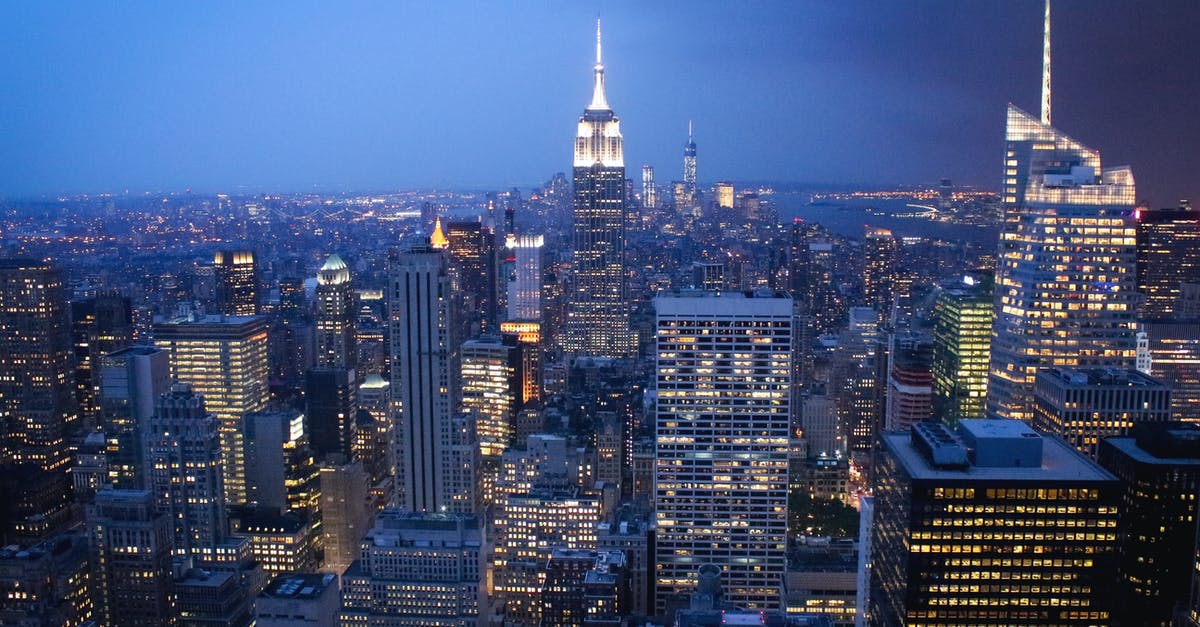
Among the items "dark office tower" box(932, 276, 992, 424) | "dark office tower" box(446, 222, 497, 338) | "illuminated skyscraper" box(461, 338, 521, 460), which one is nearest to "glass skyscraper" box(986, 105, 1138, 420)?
"dark office tower" box(932, 276, 992, 424)

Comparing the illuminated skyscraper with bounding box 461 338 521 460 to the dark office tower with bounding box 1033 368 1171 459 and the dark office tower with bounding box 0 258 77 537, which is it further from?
the dark office tower with bounding box 1033 368 1171 459

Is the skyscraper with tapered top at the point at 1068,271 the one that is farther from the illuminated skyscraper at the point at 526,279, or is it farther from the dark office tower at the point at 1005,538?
the illuminated skyscraper at the point at 526,279

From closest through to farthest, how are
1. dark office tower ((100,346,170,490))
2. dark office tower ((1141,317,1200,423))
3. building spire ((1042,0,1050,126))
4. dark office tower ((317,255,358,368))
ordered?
building spire ((1042,0,1050,126)) → dark office tower ((1141,317,1200,423)) → dark office tower ((100,346,170,490)) → dark office tower ((317,255,358,368))

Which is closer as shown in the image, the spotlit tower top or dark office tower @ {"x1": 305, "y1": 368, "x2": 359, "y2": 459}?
dark office tower @ {"x1": 305, "y1": 368, "x2": 359, "y2": 459}

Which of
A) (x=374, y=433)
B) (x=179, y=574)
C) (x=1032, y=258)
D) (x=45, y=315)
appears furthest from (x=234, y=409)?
(x=1032, y=258)

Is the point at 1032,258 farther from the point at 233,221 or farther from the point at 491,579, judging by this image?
the point at 233,221
